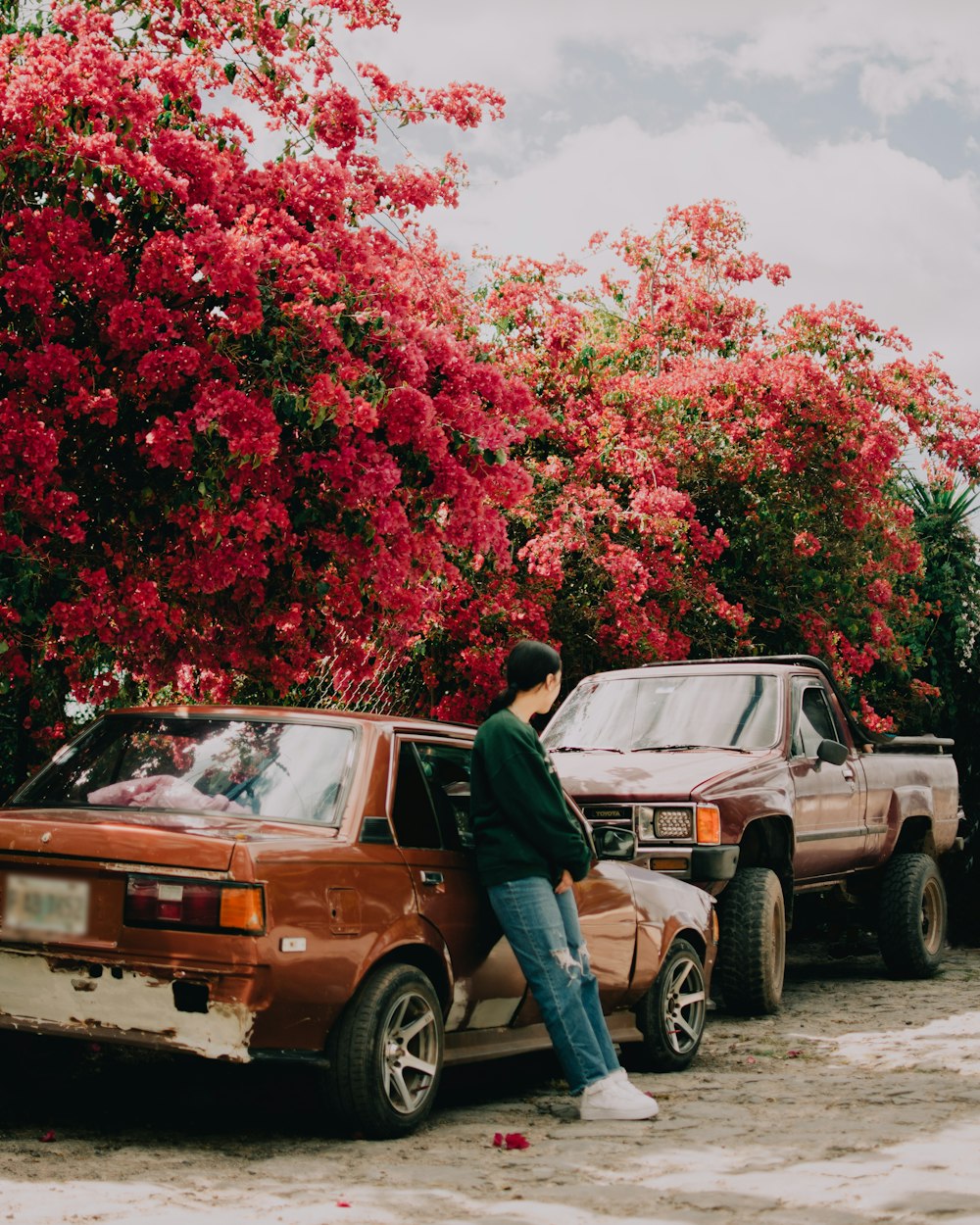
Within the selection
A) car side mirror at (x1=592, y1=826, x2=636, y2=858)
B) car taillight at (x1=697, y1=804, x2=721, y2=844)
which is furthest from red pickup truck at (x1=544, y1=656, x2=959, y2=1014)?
car side mirror at (x1=592, y1=826, x2=636, y2=858)

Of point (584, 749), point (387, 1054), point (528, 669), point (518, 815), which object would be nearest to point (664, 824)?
point (584, 749)

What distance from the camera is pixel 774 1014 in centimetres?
991

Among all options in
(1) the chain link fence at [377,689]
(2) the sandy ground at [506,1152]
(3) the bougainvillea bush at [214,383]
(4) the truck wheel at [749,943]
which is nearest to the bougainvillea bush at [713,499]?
(1) the chain link fence at [377,689]

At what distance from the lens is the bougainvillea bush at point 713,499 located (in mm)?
14734

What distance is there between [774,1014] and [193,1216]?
5.83m

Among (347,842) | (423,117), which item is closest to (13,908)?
(347,842)

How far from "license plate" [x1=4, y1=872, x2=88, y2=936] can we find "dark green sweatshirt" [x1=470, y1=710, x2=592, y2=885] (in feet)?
5.27

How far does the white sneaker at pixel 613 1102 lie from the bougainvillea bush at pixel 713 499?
308 inches

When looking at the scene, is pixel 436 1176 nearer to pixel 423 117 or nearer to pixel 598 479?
pixel 423 117

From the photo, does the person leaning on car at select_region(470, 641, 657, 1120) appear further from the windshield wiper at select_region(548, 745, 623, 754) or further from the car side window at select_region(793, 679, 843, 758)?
the car side window at select_region(793, 679, 843, 758)

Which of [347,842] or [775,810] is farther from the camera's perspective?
[775,810]

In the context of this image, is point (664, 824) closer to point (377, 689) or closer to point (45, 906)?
point (45, 906)

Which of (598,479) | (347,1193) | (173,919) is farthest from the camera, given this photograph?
Result: (598,479)

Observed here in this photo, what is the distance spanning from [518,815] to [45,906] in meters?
1.84
